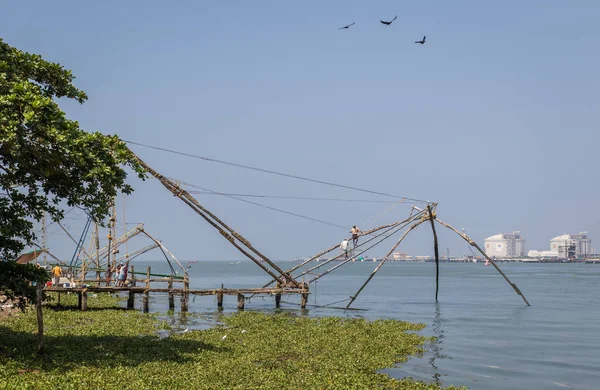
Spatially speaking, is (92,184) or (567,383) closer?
(92,184)

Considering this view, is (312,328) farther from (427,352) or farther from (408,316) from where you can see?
(408,316)

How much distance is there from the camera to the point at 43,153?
1944 centimetres

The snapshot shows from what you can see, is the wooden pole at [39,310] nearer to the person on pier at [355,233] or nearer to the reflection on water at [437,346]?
the reflection on water at [437,346]

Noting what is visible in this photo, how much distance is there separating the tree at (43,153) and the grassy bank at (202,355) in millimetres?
4851

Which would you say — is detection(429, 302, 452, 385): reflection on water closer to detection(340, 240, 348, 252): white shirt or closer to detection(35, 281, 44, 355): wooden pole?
detection(340, 240, 348, 252): white shirt

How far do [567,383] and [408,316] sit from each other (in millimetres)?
23710

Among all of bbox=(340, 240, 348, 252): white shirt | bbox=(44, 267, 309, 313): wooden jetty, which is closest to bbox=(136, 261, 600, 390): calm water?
bbox=(44, 267, 309, 313): wooden jetty

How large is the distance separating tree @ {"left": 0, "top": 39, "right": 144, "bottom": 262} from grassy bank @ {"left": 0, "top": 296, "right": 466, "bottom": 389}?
15.9 ft

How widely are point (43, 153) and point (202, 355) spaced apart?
32.5 ft

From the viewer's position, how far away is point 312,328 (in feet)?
109

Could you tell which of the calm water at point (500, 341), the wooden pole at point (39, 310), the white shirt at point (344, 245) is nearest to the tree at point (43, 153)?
the wooden pole at point (39, 310)

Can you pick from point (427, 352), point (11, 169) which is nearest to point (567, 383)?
point (427, 352)

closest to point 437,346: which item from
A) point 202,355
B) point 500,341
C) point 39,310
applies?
point 500,341

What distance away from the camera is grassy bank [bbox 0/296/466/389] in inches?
750
